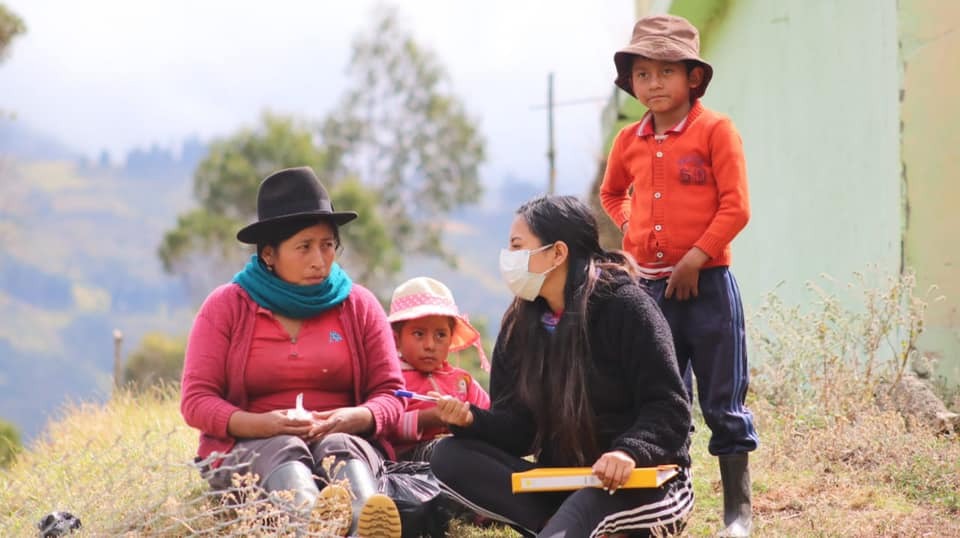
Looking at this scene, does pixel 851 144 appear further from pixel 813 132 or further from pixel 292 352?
pixel 292 352

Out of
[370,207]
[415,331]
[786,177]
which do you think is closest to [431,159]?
[370,207]

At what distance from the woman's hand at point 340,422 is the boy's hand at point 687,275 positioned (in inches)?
53.3

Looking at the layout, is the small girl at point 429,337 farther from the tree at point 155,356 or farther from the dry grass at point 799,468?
the tree at point 155,356

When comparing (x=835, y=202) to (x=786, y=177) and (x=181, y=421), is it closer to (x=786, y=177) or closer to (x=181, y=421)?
(x=786, y=177)

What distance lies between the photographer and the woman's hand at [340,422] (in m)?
5.28

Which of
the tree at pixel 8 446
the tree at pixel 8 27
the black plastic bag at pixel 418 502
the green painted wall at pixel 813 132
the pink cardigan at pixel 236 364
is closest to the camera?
the black plastic bag at pixel 418 502

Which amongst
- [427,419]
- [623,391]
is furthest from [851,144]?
[623,391]

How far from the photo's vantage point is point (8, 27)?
12.8m

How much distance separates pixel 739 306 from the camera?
5.04 meters

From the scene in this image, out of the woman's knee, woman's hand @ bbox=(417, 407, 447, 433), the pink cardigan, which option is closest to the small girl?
woman's hand @ bbox=(417, 407, 447, 433)

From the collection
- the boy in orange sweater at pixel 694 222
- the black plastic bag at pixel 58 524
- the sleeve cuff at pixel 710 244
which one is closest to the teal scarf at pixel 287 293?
the black plastic bag at pixel 58 524

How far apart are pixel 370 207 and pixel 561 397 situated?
105ft

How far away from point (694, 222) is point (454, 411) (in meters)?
1.19

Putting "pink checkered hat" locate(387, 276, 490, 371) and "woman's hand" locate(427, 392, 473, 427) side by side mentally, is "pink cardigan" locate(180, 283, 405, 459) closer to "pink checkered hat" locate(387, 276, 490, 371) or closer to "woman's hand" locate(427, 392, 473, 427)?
"pink checkered hat" locate(387, 276, 490, 371)
